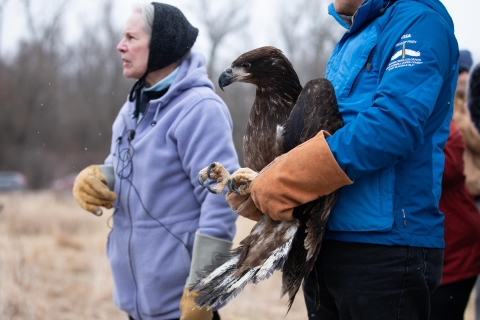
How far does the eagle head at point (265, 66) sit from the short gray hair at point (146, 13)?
2.85ft

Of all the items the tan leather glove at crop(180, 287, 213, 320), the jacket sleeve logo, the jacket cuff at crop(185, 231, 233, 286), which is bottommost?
the tan leather glove at crop(180, 287, 213, 320)

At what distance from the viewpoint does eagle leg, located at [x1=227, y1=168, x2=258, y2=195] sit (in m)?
2.02

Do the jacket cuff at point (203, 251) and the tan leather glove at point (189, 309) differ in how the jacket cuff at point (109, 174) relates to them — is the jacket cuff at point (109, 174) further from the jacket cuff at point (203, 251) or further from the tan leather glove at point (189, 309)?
the tan leather glove at point (189, 309)

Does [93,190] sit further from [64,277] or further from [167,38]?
[64,277]

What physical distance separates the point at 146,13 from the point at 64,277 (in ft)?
16.4

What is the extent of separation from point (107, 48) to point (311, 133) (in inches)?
678

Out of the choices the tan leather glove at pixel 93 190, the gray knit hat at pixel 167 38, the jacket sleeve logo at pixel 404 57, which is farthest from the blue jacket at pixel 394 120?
the tan leather glove at pixel 93 190

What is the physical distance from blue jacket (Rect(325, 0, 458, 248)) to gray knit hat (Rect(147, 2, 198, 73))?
49.8 inches

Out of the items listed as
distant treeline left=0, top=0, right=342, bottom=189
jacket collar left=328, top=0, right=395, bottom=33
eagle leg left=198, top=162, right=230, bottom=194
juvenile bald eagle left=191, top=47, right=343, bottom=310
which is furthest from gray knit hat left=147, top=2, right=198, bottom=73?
distant treeline left=0, top=0, right=342, bottom=189

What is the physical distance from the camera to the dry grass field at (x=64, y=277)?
17.8ft

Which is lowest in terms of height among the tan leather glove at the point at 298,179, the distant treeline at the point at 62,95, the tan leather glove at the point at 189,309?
the distant treeline at the point at 62,95

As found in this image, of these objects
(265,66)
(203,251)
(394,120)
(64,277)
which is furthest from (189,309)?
(64,277)

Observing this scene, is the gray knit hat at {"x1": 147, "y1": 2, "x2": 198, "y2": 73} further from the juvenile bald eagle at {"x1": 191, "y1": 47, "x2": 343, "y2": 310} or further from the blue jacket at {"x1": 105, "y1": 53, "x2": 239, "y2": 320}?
the juvenile bald eagle at {"x1": 191, "y1": 47, "x2": 343, "y2": 310}

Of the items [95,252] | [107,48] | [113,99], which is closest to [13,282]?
[95,252]
